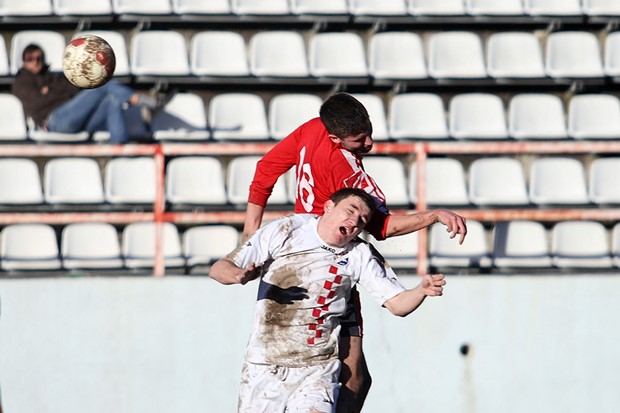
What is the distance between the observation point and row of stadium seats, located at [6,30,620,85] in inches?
377

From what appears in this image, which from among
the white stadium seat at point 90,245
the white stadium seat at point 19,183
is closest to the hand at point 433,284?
the white stadium seat at point 90,245

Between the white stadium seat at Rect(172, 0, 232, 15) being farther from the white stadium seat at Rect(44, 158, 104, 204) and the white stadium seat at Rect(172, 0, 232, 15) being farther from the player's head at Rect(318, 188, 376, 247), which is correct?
the player's head at Rect(318, 188, 376, 247)

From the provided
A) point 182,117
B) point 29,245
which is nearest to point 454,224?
point 29,245

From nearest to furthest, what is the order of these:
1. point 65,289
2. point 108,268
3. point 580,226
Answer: point 65,289, point 108,268, point 580,226

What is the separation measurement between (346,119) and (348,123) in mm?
25

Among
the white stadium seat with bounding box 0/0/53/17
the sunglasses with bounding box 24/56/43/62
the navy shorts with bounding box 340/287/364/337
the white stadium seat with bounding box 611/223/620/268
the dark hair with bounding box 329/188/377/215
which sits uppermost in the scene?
the white stadium seat with bounding box 0/0/53/17

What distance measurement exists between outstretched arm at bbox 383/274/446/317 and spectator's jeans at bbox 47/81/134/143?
171 inches

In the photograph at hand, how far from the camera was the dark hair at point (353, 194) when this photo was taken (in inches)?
198

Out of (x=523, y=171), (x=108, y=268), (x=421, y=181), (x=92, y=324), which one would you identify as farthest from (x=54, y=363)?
(x=523, y=171)

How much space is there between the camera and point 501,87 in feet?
33.1

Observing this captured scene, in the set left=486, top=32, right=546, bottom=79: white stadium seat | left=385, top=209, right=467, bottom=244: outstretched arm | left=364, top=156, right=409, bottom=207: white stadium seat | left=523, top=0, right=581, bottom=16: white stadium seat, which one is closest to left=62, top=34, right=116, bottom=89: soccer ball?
left=364, top=156, right=409, bottom=207: white stadium seat

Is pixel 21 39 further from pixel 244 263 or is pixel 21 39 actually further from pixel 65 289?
pixel 244 263

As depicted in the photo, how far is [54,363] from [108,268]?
98cm

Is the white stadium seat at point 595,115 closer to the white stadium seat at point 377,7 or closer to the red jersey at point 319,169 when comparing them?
the white stadium seat at point 377,7
